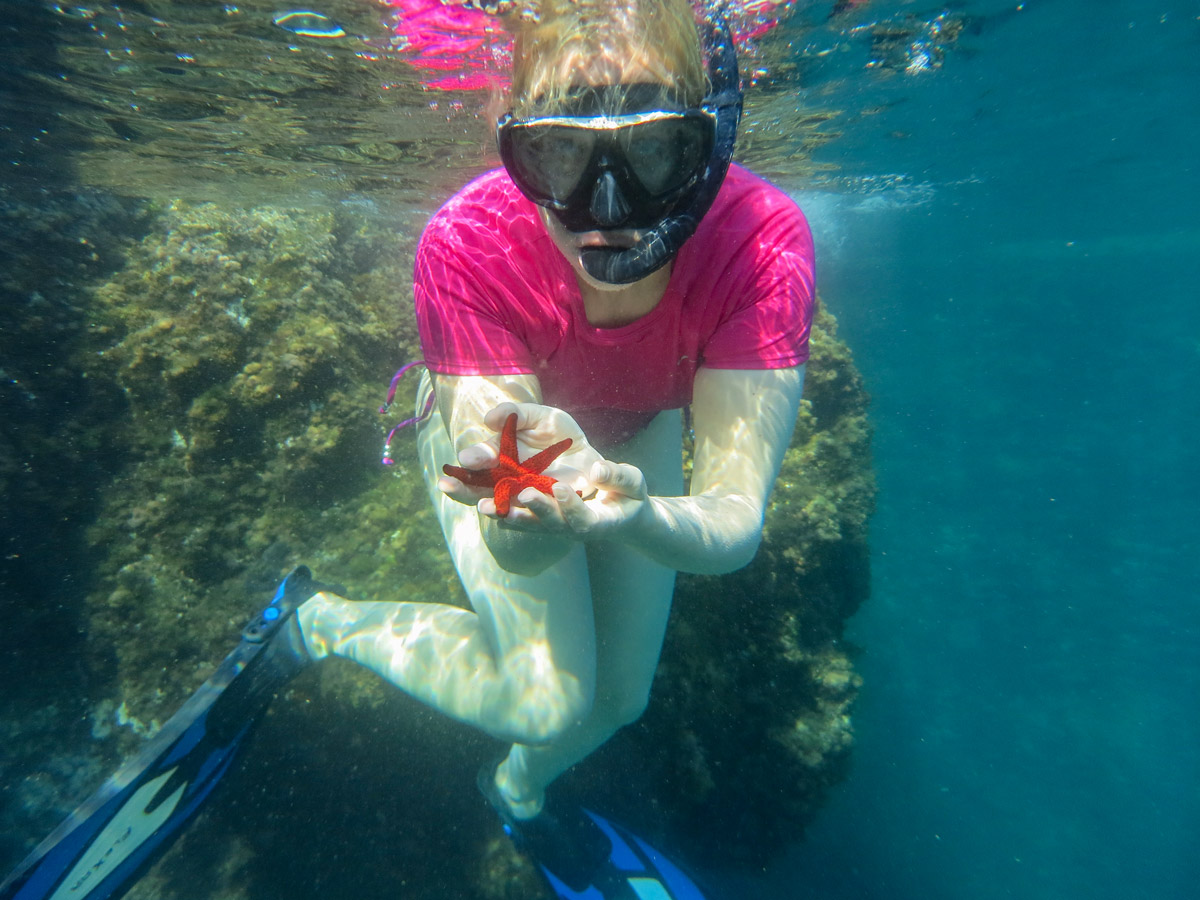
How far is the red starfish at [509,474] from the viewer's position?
4.35 ft

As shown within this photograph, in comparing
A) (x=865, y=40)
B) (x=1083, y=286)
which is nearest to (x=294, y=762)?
(x=865, y=40)

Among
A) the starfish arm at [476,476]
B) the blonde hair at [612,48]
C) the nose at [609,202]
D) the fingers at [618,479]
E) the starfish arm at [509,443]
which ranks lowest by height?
the fingers at [618,479]

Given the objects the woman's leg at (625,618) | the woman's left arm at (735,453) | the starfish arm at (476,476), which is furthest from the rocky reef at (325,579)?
the starfish arm at (476,476)

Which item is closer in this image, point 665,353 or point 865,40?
point 665,353

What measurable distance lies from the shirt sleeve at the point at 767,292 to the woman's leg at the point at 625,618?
1090 millimetres

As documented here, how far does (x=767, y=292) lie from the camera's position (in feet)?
7.38

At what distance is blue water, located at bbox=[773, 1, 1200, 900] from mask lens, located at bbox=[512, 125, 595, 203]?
622cm

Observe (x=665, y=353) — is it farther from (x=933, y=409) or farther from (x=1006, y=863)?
(x=933, y=409)

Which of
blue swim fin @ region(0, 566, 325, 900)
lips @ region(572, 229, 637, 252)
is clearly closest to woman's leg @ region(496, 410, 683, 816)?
lips @ region(572, 229, 637, 252)

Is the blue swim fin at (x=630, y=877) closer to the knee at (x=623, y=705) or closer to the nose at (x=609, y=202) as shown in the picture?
the knee at (x=623, y=705)

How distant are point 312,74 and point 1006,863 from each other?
13.5 metres

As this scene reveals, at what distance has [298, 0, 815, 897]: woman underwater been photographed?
5.65 ft

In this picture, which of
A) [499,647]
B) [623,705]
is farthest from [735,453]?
[623,705]

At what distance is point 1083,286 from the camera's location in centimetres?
4047
